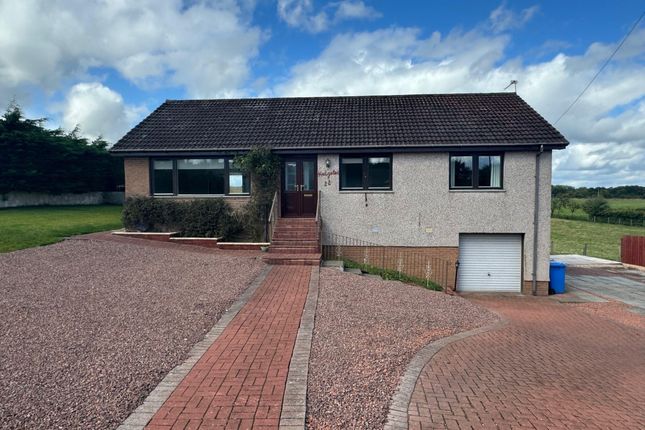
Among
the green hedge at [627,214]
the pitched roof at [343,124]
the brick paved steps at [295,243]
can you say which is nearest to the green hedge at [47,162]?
the pitched roof at [343,124]

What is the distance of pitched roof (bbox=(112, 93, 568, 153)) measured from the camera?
1416 cm

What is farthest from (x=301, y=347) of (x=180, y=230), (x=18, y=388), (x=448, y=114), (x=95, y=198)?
(x=95, y=198)

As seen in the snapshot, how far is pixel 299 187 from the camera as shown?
14.7m

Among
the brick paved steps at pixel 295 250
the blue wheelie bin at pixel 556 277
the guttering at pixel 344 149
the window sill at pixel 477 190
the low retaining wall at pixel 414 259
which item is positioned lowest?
the blue wheelie bin at pixel 556 277

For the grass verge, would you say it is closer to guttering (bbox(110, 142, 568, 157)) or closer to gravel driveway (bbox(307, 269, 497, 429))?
gravel driveway (bbox(307, 269, 497, 429))

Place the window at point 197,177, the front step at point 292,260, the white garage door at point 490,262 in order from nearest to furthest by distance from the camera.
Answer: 1. the front step at point 292,260
2. the white garage door at point 490,262
3. the window at point 197,177

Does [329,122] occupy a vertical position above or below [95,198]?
above

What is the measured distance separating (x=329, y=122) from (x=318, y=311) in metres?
10.4

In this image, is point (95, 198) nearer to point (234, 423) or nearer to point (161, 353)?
point (161, 353)

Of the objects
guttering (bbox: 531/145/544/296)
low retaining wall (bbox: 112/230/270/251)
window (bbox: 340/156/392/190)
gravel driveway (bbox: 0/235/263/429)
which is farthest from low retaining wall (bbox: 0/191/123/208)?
guttering (bbox: 531/145/544/296)

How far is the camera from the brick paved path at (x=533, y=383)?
4059 mm

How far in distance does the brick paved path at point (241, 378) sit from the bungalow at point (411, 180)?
6691mm

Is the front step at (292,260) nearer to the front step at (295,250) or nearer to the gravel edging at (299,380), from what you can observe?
the front step at (295,250)

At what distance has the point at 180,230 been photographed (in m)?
14.5
